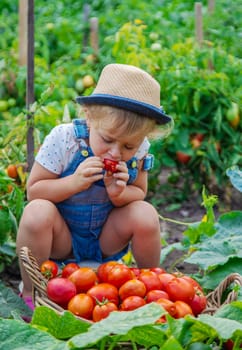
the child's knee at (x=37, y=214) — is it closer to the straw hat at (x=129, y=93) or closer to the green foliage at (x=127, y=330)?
the straw hat at (x=129, y=93)

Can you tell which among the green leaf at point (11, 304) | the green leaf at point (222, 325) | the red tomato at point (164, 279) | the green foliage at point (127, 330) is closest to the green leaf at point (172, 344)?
the green foliage at point (127, 330)

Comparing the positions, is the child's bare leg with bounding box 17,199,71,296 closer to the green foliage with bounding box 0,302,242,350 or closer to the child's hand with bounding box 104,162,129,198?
the child's hand with bounding box 104,162,129,198

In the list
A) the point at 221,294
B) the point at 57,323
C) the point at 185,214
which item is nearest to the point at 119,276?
the point at 221,294

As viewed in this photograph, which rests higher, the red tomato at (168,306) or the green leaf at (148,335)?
the green leaf at (148,335)

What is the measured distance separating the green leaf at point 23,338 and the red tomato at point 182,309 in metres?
0.56

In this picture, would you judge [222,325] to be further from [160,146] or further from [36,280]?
[160,146]

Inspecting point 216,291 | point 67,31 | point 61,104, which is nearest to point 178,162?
point 61,104

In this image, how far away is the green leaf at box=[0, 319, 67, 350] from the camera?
2.24 metres

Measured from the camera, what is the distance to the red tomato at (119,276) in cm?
289

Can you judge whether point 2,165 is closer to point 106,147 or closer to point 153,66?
point 106,147

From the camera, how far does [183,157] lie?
4996 mm

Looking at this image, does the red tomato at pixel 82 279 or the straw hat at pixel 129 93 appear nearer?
the red tomato at pixel 82 279

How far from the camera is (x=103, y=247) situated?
136 inches

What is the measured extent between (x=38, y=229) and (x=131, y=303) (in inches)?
23.9
